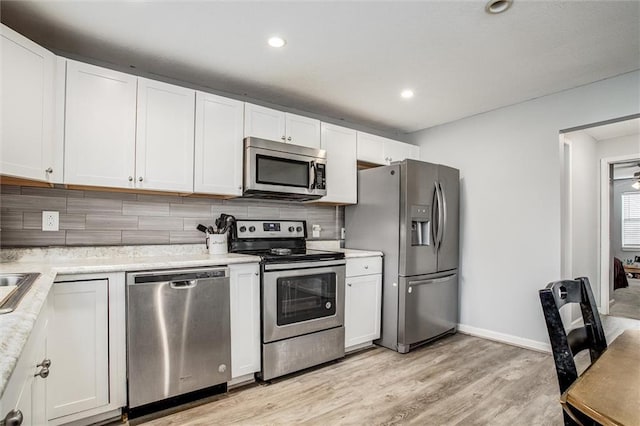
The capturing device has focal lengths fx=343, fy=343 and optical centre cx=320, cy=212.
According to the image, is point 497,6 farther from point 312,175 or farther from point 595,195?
point 595,195

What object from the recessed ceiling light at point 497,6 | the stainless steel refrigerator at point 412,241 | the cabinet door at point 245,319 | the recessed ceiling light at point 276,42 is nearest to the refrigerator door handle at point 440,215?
the stainless steel refrigerator at point 412,241

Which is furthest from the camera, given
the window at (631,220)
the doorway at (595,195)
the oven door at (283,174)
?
the window at (631,220)

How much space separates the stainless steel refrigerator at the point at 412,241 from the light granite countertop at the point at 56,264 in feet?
1.10

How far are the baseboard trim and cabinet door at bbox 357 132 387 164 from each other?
6.77 ft

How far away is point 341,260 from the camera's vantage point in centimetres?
300

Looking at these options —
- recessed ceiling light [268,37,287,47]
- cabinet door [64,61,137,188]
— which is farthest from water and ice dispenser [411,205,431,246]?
cabinet door [64,61,137,188]

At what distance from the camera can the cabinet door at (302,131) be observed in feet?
10.2

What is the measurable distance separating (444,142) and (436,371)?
8.40ft

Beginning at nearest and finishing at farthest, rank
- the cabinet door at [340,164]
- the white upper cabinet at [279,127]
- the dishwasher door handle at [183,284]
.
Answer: the dishwasher door handle at [183,284] → the white upper cabinet at [279,127] → the cabinet door at [340,164]

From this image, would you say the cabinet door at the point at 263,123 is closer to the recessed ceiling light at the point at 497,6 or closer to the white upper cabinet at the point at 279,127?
the white upper cabinet at the point at 279,127

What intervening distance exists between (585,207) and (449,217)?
7.45ft

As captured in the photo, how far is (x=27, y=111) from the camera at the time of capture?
6.23ft

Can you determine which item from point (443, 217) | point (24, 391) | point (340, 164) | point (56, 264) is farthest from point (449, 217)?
point (24, 391)

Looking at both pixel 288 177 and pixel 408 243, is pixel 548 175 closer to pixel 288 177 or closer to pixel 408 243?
pixel 408 243
